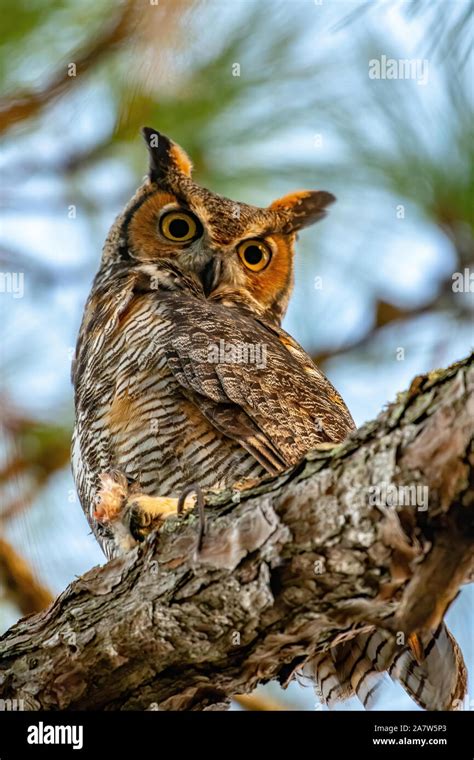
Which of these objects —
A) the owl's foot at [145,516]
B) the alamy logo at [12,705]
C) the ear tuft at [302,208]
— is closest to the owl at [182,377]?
the owl's foot at [145,516]

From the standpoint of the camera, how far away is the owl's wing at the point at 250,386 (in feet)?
8.33

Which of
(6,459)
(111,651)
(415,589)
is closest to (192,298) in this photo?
(6,459)

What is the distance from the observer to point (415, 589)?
4.56ft

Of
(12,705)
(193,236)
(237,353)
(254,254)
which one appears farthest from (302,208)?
(12,705)

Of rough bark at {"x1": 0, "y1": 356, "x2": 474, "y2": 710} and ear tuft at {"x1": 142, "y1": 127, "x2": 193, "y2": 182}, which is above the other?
ear tuft at {"x1": 142, "y1": 127, "x2": 193, "y2": 182}

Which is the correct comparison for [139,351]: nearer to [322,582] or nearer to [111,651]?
[111,651]

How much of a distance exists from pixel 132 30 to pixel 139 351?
0.89 meters

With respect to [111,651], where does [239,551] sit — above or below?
above

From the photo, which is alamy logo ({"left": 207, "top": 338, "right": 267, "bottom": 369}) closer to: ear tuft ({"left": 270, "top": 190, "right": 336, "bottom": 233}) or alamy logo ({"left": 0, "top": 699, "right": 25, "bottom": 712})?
ear tuft ({"left": 270, "top": 190, "right": 336, "bottom": 233})

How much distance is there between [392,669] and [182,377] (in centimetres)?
96
